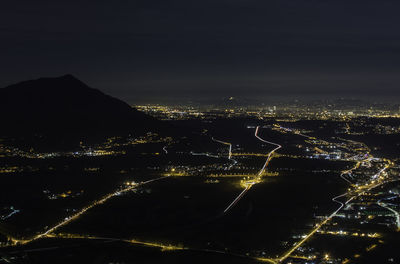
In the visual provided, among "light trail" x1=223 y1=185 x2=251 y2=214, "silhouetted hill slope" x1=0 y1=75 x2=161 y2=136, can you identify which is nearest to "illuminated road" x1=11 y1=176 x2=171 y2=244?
"light trail" x1=223 y1=185 x2=251 y2=214

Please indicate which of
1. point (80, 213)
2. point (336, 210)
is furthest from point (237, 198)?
point (80, 213)

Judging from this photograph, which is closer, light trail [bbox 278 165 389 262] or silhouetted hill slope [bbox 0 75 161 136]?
light trail [bbox 278 165 389 262]

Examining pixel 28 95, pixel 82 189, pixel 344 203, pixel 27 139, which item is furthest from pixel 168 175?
pixel 28 95

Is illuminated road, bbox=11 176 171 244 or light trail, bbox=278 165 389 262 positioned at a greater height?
illuminated road, bbox=11 176 171 244

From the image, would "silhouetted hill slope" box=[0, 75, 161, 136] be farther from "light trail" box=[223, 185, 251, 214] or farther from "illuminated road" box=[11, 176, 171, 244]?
"light trail" box=[223, 185, 251, 214]

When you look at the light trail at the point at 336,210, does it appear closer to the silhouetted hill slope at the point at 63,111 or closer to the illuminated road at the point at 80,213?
the illuminated road at the point at 80,213

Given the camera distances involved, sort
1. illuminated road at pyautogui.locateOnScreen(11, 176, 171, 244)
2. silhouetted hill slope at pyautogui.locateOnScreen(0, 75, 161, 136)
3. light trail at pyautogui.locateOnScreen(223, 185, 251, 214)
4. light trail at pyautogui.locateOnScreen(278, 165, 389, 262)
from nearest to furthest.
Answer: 1. light trail at pyautogui.locateOnScreen(278, 165, 389, 262)
2. illuminated road at pyautogui.locateOnScreen(11, 176, 171, 244)
3. light trail at pyautogui.locateOnScreen(223, 185, 251, 214)
4. silhouetted hill slope at pyautogui.locateOnScreen(0, 75, 161, 136)

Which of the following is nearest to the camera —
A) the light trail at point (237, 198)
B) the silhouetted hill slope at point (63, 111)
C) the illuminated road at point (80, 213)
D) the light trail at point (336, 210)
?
the light trail at point (336, 210)

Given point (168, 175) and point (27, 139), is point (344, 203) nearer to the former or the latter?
point (168, 175)

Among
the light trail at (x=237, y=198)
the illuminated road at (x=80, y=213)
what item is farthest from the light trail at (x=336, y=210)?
the illuminated road at (x=80, y=213)
